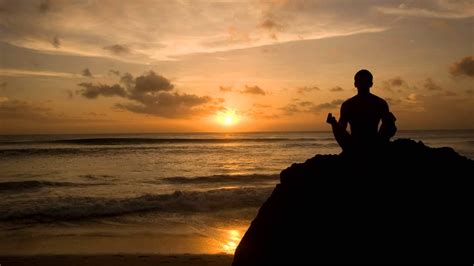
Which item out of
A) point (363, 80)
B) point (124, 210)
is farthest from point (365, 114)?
point (124, 210)

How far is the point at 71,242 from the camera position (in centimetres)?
1127

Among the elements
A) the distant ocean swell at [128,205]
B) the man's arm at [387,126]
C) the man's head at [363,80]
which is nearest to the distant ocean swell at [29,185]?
the distant ocean swell at [128,205]

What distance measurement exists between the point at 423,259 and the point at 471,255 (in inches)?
17.9

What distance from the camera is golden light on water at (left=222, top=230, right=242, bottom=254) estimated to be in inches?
417

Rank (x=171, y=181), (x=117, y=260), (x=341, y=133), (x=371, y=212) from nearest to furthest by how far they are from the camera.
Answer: (x=371, y=212) → (x=341, y=133) → (x=117, y=260) → (x=171, y=181)

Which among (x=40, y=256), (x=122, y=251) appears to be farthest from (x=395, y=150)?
(x=40, y=256)

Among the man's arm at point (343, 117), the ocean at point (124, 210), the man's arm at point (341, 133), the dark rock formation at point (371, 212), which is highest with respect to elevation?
the man's arm at point (343, 117)

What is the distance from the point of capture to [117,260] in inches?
374

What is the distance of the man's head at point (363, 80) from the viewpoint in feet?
18.8

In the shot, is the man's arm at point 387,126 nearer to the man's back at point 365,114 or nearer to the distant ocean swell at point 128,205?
the man's back at point 365,114

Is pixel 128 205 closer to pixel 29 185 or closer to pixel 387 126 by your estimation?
pixel 29 185

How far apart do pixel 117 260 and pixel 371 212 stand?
6763mm

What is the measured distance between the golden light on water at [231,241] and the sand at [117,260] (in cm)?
59

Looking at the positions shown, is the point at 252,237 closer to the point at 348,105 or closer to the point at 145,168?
the point at 348,105
